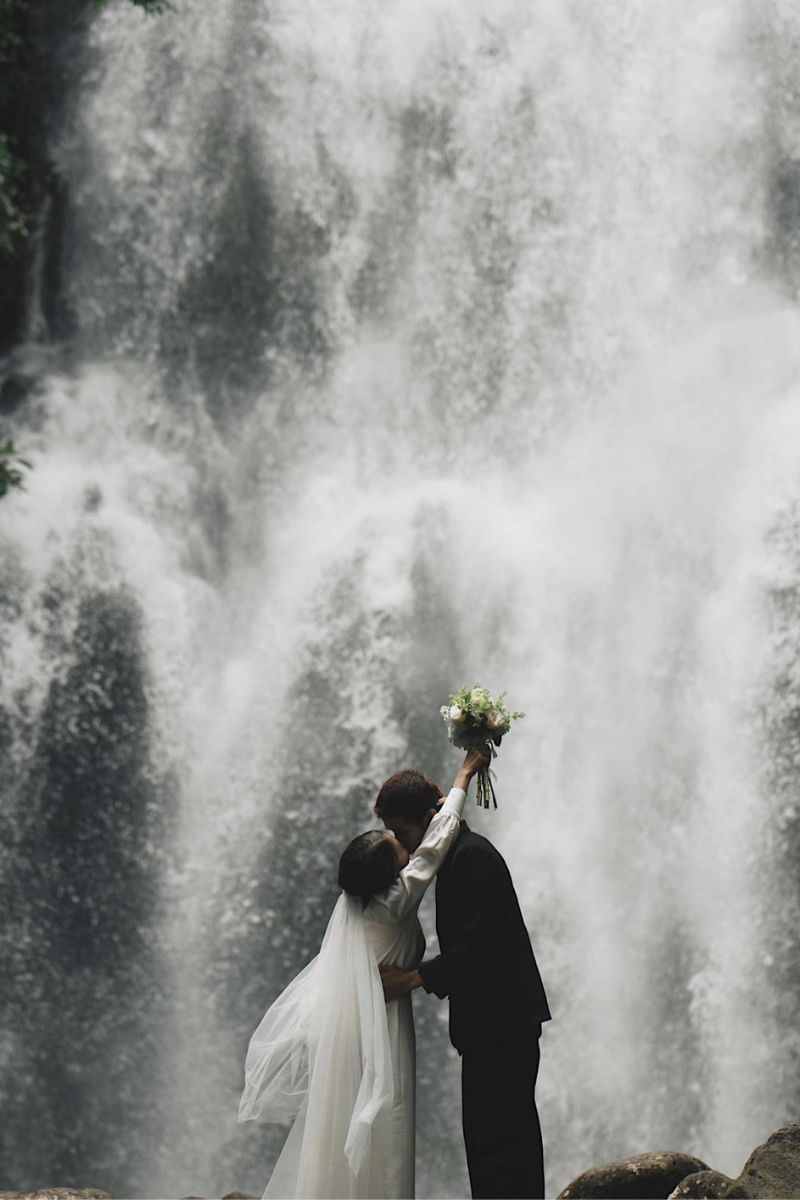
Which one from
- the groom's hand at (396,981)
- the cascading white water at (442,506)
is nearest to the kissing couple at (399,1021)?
the groom's hand at (396,981)

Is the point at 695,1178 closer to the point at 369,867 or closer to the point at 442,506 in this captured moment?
the point at 369,867

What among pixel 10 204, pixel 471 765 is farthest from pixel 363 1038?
pixel 10 204

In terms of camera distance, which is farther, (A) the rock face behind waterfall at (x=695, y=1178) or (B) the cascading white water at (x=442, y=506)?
(B) the cascading white water at (x=442, y=506)

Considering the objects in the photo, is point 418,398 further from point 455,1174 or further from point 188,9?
point 455,1174

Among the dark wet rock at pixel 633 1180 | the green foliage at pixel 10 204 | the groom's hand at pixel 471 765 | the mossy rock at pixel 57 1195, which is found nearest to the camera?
the groom's hand at pixel 471 765

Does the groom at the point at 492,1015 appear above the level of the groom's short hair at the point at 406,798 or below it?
below

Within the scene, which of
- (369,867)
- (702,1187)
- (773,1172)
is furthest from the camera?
(702,1187)

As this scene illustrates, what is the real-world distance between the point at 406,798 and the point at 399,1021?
76 cm

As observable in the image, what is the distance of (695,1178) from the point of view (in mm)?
5324

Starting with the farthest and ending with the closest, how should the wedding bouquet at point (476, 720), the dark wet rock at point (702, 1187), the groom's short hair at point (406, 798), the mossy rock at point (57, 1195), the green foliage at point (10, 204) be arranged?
the green foliage at point (10, 204), the mossy rock at point (57, 1195), the dark wet rock at point (702, 1187), the wedding bouquet at point (476, 720), the groom's short hair at point (406, 798)

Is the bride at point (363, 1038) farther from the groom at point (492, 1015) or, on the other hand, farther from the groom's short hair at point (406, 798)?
the groom at point (492, 1015)

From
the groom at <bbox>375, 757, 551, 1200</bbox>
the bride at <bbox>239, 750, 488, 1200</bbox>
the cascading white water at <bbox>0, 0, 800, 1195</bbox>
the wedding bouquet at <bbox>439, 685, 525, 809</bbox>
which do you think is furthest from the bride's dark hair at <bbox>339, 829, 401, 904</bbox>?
the cascading white water at <bbox>0, 0, 800, 1195</bbox>

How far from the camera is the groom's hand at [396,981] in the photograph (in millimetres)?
4719

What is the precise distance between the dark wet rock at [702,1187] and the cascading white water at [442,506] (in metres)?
3.28
